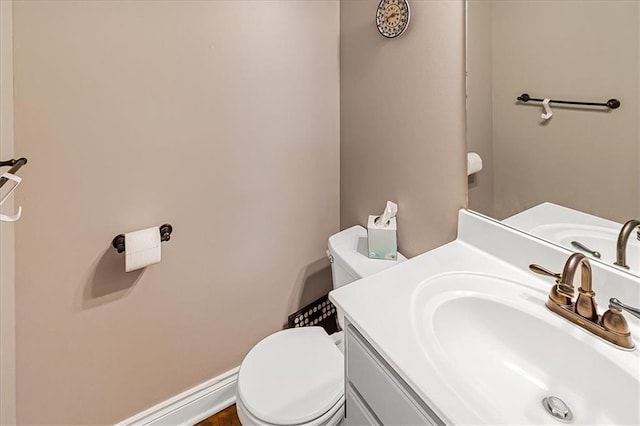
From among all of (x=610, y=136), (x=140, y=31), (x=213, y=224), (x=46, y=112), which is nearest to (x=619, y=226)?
(x=610, y=136)

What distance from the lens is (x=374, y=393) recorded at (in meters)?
0.88

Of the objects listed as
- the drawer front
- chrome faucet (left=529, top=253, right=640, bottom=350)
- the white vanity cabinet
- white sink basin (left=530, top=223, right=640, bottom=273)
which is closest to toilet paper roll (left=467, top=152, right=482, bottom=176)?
white sink basin (left=530, top=223, right=640, bottom=273)

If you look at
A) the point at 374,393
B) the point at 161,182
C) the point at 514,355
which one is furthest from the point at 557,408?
the point at 161,182

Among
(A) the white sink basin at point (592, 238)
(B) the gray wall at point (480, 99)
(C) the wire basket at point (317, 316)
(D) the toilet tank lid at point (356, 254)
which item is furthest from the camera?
(C) the wire basket at point (317, 316)

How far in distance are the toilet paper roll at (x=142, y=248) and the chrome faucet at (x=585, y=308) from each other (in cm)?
119

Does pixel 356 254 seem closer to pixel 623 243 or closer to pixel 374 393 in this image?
pixel 374 393

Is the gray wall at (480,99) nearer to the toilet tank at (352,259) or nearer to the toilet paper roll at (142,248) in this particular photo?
the toilet tank at (352,259)

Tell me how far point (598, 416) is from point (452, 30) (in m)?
1.10

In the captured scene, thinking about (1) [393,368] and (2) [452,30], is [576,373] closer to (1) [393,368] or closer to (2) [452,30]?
(1) [393,368]

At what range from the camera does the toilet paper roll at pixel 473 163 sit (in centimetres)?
123

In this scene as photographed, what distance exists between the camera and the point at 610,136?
0.92 metres

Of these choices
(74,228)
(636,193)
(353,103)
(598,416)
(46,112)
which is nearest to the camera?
(598,416)

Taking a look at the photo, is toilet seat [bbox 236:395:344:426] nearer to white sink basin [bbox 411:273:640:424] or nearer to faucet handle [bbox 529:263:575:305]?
white sink basin [bbox 411:273:640:424]

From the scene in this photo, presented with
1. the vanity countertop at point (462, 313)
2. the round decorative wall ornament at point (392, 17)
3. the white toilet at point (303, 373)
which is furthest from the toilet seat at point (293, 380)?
the round decorative wall ornament at point (392, 17)
